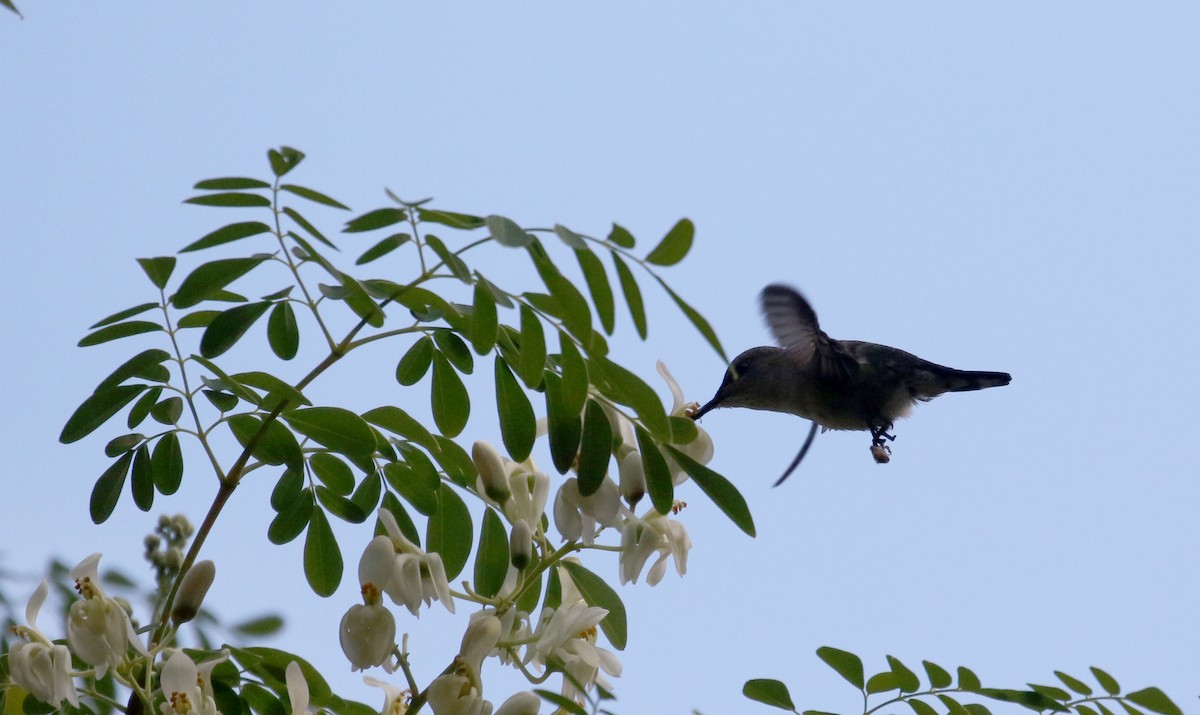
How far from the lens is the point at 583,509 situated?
7.16 ft

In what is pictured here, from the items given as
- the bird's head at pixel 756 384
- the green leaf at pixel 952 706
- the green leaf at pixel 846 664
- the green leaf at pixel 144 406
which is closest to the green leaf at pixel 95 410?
the green leaf at pixel 144 406

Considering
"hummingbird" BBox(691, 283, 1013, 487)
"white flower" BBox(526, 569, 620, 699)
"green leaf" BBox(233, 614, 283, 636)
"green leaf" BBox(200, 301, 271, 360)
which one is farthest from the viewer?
"hummingbird" BBox(691, 283, 1013, 487)

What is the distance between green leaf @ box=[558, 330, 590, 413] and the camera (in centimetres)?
198

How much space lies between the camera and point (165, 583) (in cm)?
258

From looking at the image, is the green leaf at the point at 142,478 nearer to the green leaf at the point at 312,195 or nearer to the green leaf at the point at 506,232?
the green leaf at the point at 312,195

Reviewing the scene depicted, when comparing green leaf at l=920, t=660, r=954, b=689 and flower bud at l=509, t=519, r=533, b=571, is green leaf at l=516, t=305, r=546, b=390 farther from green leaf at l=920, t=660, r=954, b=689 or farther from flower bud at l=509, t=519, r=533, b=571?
green leaf at l=920, t=660, r=954, b=689

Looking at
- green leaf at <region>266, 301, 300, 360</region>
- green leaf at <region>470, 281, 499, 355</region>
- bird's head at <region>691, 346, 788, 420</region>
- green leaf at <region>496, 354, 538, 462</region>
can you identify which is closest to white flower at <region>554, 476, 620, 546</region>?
green leaf at <region>496, 354, 538, 462</region>

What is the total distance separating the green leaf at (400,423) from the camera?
2.44 m

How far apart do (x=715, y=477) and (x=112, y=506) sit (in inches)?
48.8

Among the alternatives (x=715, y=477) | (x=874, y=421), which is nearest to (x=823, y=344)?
(x=874, y=421)

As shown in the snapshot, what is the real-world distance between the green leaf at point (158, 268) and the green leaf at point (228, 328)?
170 mm

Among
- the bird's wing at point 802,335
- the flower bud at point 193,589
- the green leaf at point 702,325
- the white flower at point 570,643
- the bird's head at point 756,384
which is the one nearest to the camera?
the green leaf at point 702,325

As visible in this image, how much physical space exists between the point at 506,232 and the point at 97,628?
90 cm

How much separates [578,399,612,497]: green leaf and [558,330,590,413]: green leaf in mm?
129
